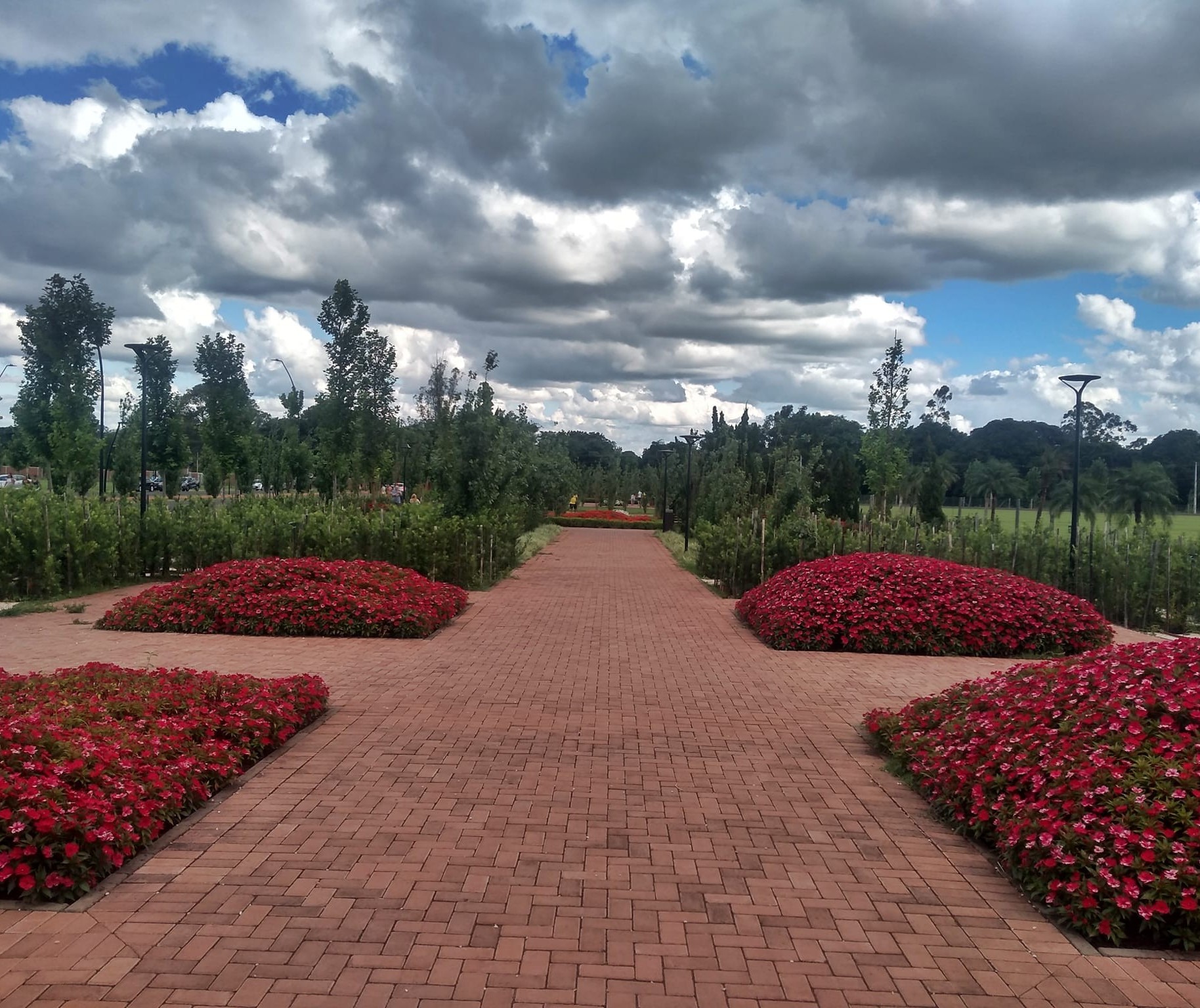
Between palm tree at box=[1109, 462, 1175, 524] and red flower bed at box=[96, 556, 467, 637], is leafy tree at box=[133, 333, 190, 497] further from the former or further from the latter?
palm tree at box=[1109, 462, 1175, 524]

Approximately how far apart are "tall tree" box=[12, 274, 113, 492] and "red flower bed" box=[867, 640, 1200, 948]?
23.2 metres

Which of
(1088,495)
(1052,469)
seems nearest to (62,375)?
(1088,495)

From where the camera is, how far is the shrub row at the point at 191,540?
13.8 meters

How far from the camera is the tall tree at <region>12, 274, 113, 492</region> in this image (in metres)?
24.1

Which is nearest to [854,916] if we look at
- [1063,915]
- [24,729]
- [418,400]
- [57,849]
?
[1063,915]

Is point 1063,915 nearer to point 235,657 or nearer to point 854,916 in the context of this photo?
point 854,916

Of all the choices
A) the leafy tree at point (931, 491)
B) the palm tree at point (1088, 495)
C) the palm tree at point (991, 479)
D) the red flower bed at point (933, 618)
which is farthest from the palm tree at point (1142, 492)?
the palm tree at point (991, 479)

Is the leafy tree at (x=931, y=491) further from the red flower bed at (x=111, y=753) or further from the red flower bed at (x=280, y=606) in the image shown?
the red flower bed at (x=111, y=753)

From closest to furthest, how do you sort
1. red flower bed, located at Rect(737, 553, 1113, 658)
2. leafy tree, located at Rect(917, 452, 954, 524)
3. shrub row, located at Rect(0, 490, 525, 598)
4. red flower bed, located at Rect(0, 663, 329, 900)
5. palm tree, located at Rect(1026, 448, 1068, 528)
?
red flower bed, located at Rect(0, 663, 329, 900) → red flower bed, located at Rect(737, 553, 1113, 658) → shrub row, located at Rect(0, 490, 525, 598) → leafy tree, located at Rect(917, 452, 954, 524) → palm tree, located at Rect(1026, 448, 1068, 528)

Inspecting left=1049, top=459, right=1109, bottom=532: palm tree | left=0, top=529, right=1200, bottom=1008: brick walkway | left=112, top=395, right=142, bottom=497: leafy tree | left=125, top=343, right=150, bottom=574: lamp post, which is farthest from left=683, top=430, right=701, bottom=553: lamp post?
left=0, top=529, right=1200, bottom=1008: brick walkway

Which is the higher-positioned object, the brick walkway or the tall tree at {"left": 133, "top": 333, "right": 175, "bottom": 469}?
the tall tree at {"left": 133, "top": 333, "right": 175, "bottom": 469}

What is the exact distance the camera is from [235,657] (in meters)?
9.60

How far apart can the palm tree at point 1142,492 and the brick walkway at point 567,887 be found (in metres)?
19.6

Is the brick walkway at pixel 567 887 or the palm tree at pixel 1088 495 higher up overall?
the palm tree at pixel 1088 495
